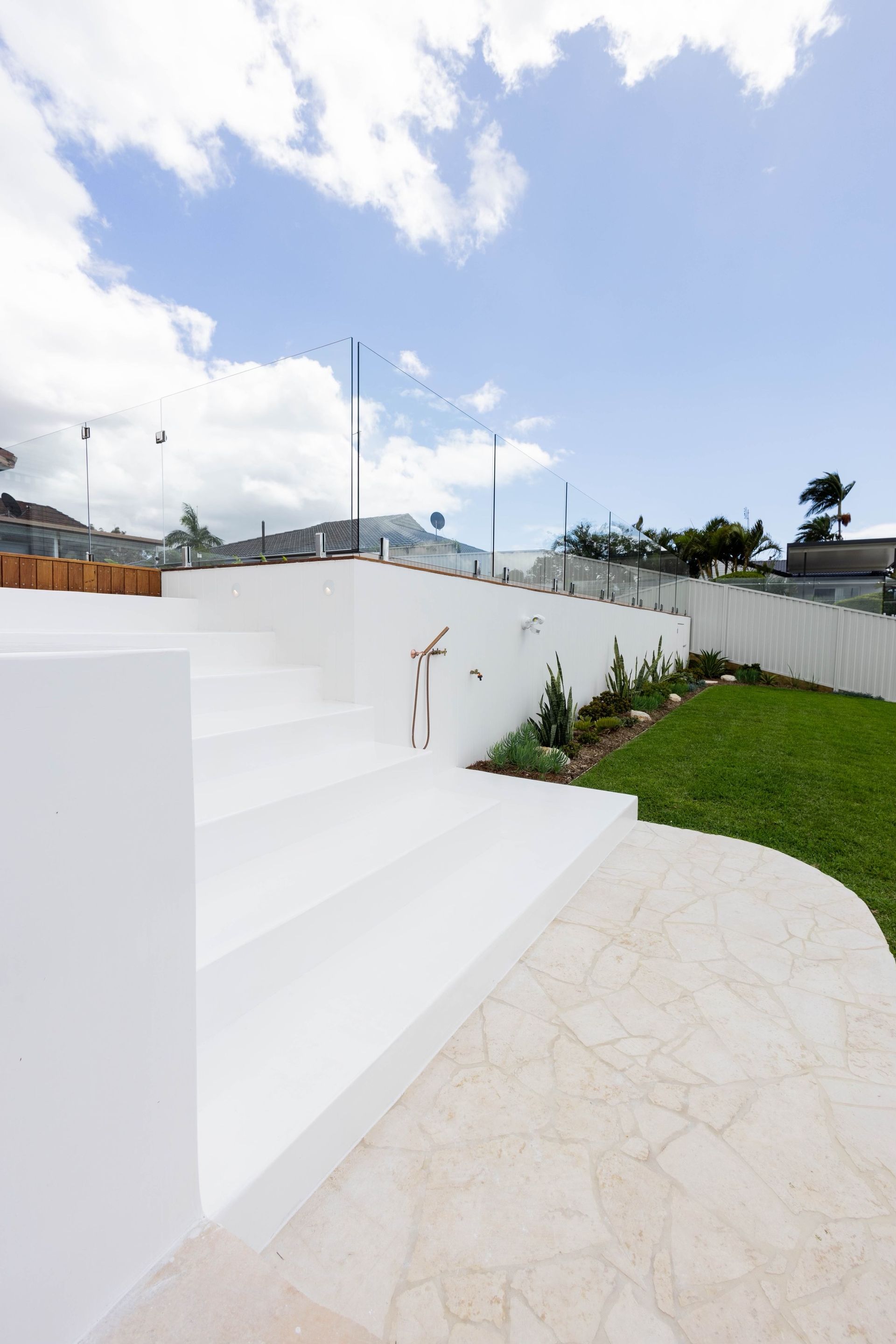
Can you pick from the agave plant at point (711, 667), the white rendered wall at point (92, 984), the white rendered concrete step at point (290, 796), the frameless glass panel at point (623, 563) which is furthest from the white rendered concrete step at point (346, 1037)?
the agave plant at point (711, 667)

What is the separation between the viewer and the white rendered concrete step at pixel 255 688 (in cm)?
319

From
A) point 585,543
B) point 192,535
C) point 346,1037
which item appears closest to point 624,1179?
point 346,1037

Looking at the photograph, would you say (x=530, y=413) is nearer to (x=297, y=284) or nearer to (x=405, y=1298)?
(x=297, y=284)

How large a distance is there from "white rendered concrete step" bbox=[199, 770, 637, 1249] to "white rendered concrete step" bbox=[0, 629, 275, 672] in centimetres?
194

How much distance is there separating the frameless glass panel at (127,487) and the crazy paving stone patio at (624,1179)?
4.57 m

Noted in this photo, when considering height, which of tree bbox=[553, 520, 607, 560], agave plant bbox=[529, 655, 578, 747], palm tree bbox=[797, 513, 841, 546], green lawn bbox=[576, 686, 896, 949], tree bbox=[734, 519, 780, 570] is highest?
palm tree bbox=[797, 513, 841, 546]

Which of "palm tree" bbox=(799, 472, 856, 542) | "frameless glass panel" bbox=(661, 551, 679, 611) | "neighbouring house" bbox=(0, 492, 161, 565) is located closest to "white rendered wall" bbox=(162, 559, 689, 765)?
"neighbouring house" bbox=(0, 492, 161, 565)

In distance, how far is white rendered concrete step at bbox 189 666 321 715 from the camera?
10.5 feet

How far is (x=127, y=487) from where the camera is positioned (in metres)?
4.95

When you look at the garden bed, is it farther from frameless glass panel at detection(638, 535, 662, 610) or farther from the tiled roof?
the tiled roof

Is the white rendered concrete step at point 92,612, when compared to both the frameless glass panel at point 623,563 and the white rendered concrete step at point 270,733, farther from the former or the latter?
the frameless glass panel at point 623,563

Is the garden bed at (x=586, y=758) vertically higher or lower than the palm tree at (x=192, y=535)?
lower

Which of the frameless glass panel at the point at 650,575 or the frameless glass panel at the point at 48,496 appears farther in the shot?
the frameless glass panel at the point at 650,575

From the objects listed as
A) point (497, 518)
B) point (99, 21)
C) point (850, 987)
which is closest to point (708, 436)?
point (497, 518)
